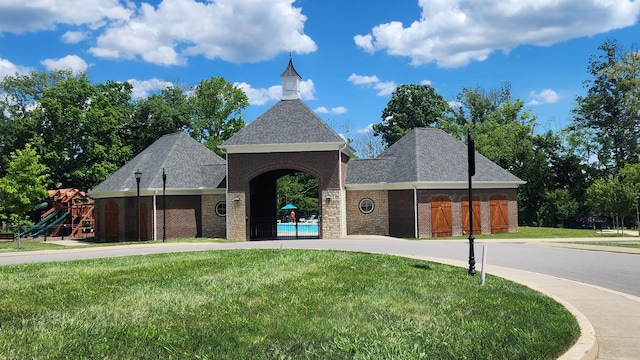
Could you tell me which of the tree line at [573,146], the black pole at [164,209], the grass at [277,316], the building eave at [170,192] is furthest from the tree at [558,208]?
the grass at [277,316]

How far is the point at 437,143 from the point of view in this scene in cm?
3619

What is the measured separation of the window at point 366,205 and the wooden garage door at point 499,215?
7908mm

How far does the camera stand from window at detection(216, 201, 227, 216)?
112 feet

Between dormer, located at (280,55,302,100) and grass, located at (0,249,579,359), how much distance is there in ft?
79.8

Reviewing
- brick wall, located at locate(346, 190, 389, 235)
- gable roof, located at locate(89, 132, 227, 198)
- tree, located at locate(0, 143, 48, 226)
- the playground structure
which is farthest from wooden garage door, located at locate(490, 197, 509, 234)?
tree, located at locate(0, 143, 48, 226)

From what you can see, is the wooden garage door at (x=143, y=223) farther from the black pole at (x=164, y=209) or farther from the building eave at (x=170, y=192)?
the black pole at (x=164, y=209)

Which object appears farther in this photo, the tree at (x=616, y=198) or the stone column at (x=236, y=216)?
the tree at (x=616, y=198)

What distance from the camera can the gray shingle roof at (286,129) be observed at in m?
31.6

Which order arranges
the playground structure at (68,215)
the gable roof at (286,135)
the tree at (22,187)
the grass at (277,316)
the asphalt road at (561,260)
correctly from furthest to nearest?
the playground structure at (68,215)
the tree at (22,187)
the gable roof at (286,135)
the asphalt road at (561,260)
the grass at (277,316)

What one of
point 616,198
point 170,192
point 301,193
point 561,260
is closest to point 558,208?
point 616,198

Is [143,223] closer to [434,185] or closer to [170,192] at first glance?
[170,192]

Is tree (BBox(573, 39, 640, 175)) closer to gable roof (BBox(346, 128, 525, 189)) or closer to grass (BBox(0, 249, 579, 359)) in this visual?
gable roof (BBox(346, 128, 525, 189))

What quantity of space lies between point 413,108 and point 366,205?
112 feet

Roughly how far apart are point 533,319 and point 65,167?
4957 centimetres
